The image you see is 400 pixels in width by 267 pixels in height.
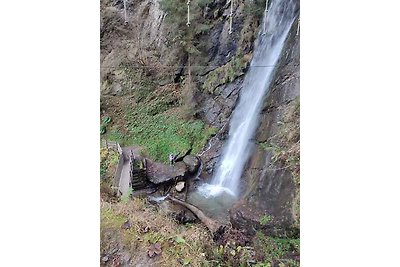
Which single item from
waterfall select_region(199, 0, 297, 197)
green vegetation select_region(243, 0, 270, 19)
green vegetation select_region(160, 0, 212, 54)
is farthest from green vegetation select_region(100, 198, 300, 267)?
green vegetation select_region(243, 0, 270, 19)

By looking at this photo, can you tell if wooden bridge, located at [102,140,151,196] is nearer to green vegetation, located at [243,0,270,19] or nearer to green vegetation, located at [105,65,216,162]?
green vegetation, located at [105,65,216,162]

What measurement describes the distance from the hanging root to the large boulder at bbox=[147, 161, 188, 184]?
0.42 ft

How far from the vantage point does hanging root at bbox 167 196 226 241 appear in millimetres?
2508

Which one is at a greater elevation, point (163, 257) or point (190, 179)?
point (190, 179)

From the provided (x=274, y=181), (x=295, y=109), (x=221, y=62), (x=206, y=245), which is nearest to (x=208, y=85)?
(x=221, y=62)

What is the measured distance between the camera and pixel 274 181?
2.54 meters

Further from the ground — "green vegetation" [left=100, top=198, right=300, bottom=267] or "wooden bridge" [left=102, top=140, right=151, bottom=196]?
"wooden bridge" [left=102, top=140, right=151, bottom=196]

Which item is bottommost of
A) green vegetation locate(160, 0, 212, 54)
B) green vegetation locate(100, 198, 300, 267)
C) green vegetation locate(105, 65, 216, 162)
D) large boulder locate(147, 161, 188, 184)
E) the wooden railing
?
green vegetation locate(100, 198, 300, 267)

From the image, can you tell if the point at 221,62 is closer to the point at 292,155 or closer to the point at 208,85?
the point at 208,85

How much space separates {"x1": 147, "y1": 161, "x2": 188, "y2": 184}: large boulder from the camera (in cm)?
251

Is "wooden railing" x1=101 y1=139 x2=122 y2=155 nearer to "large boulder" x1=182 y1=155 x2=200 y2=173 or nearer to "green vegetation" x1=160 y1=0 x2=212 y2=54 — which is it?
"large boulder" x1=182 y1=155 x2=200 y2=173

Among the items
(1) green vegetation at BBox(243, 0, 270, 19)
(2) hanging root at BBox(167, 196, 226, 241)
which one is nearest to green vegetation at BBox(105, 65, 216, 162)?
(2) hanging root at BBox(167, 196, 226, 241)

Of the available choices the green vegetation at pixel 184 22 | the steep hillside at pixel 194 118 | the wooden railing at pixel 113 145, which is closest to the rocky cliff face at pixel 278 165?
the steep hillside at pixel 194 118

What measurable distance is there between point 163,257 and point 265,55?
1.40 metres
